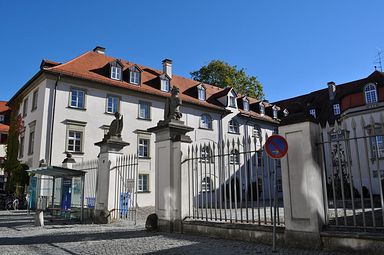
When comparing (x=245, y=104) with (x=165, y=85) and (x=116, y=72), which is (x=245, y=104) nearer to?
(x=165, y=85)

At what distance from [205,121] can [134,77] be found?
25.7 ft

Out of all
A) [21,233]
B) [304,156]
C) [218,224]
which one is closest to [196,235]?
[218,224]

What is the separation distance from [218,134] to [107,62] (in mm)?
11704

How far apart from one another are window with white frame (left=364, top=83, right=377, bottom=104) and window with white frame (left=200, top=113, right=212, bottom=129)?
13663 millimetres

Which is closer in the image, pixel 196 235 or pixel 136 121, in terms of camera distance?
pixel 196 235

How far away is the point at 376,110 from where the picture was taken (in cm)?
2864

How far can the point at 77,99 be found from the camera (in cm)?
2320

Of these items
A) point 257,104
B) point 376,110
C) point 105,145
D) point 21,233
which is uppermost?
point 257,104

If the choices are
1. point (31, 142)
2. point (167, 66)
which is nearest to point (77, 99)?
point (31, 142)

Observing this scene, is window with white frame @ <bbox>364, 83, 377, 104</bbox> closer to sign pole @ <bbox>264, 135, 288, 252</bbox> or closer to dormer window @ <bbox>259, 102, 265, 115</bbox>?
dormer window @ <bbox>259, 102, 265, 115</bbox>

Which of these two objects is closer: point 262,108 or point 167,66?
point 167,66

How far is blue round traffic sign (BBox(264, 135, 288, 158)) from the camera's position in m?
6.30

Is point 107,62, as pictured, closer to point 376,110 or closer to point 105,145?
point 105,145

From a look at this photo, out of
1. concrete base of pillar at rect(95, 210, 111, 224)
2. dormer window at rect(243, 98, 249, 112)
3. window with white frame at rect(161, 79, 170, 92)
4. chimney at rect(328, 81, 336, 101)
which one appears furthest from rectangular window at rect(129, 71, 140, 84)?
chimney at rect(328, 81, 336, 101)
